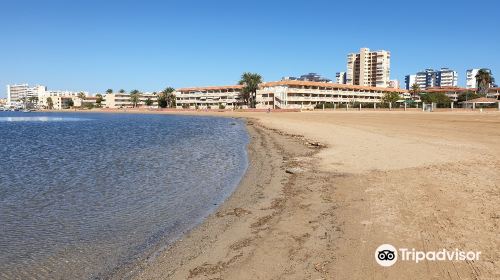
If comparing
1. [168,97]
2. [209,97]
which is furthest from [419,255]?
[168,97]

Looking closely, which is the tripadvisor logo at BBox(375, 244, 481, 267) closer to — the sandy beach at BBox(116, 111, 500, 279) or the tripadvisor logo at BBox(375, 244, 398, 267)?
the tripadvisor logo at BBox(375, 244, 398, 267)

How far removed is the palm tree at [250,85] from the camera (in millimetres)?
135125

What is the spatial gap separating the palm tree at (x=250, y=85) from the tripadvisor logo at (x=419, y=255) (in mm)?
130545

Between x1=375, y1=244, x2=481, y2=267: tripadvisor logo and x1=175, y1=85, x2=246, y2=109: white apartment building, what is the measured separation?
145575mm

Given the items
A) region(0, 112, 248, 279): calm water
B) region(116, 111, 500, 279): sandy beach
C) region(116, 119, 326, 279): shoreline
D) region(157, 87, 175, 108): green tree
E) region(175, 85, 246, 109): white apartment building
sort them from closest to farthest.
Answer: region(116, 111, 500, 279): sandy beach, region(116, 119, 326, 279): shoreline, region(0, 112, 248, 279): calm water, region(175, 85, 246, 109): white apartment building, region(157, 87, 175, 108): green tree

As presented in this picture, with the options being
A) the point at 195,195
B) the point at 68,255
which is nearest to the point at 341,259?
the point at 68,255

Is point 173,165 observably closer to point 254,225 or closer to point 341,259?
point 254,225

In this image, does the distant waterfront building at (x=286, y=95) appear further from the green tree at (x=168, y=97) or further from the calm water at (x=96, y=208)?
the calm water at (x=96, y=208)

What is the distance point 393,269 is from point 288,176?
8.77m

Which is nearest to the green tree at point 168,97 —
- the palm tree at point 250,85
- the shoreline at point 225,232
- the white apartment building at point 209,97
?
the white apartment building at point 209,97

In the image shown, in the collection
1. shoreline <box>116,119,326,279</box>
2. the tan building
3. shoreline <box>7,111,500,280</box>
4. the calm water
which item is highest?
the tan building

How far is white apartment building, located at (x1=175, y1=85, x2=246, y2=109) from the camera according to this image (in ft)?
510

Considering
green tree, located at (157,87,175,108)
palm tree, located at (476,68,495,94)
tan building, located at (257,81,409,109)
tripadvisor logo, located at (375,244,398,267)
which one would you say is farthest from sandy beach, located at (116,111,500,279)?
green tree, located at (157,87,175,108)

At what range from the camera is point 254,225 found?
8.61 m
